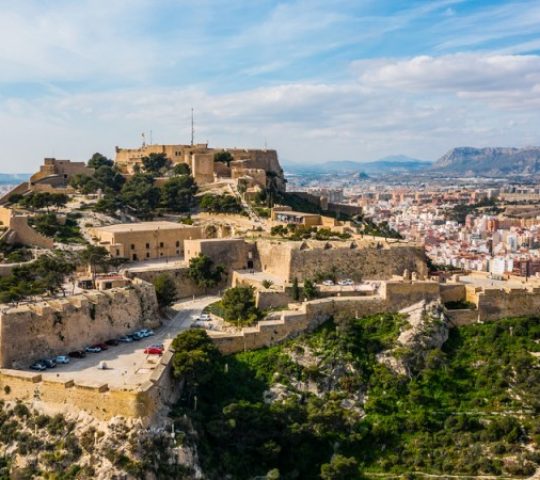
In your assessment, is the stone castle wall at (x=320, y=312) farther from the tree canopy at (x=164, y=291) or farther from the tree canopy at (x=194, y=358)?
the tree canopy at (x=164, y=291)

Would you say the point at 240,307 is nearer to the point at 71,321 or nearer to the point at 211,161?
the point at 71,321

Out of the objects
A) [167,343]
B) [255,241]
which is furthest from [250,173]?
[167,343]

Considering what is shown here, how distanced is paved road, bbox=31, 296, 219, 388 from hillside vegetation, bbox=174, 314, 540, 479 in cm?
183

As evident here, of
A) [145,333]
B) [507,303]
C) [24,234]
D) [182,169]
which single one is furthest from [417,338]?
[182,169]

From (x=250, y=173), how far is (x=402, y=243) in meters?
18.5

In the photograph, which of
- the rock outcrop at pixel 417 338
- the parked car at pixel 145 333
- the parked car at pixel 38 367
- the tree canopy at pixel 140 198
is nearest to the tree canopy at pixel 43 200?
the tree canopy at pixel 140 198

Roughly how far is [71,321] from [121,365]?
3.13 metres

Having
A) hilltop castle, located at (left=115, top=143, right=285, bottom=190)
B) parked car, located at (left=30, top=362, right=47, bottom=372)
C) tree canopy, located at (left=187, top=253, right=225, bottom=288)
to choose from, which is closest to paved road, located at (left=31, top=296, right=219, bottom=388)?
parked car, located at (left=30, top=362, right=47, bottom=372)

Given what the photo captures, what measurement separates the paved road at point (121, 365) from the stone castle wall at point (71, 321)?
908mm

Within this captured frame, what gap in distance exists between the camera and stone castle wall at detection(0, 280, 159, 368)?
24.0 meters

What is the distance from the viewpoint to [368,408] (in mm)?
25328

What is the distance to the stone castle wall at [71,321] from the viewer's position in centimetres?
2405

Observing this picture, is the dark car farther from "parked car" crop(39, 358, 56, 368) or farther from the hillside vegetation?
the hillside vegetation

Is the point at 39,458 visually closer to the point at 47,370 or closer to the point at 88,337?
the point at 47,370
